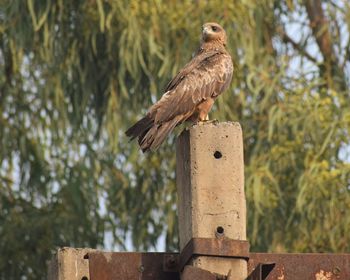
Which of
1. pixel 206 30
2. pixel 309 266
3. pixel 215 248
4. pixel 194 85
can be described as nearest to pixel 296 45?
pixel 206 30

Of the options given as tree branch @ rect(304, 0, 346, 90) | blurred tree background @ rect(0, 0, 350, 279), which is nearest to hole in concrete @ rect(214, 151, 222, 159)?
blurred tree background @ rect(0, 0, 350, 279)

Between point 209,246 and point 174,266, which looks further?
point 174,266

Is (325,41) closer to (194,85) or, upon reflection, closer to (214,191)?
(194,85)

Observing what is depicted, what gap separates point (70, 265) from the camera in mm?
4074

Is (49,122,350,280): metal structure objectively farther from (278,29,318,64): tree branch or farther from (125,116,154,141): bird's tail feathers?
(278,29,318,64): tree branch

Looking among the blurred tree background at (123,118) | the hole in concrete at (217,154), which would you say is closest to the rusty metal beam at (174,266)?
the hole in concrete at (217,154)

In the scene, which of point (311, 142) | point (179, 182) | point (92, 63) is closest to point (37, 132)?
point (92, 63)

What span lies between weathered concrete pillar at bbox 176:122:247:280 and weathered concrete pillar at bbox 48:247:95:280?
33 cm

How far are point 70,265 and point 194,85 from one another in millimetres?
3038

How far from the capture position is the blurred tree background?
32.7 feet

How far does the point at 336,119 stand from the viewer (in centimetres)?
990

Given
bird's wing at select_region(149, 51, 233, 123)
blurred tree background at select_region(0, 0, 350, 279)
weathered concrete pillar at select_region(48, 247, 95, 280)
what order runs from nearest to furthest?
weathered concrete pillar at select_region(48, 247, 95, 280), bird's wing at select_region(149, 51, 233, 123), blurred tree background at select_region(0, 0, 350, 279)

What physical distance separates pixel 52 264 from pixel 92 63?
6.48 m

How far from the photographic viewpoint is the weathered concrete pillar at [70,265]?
4047 millimetres
